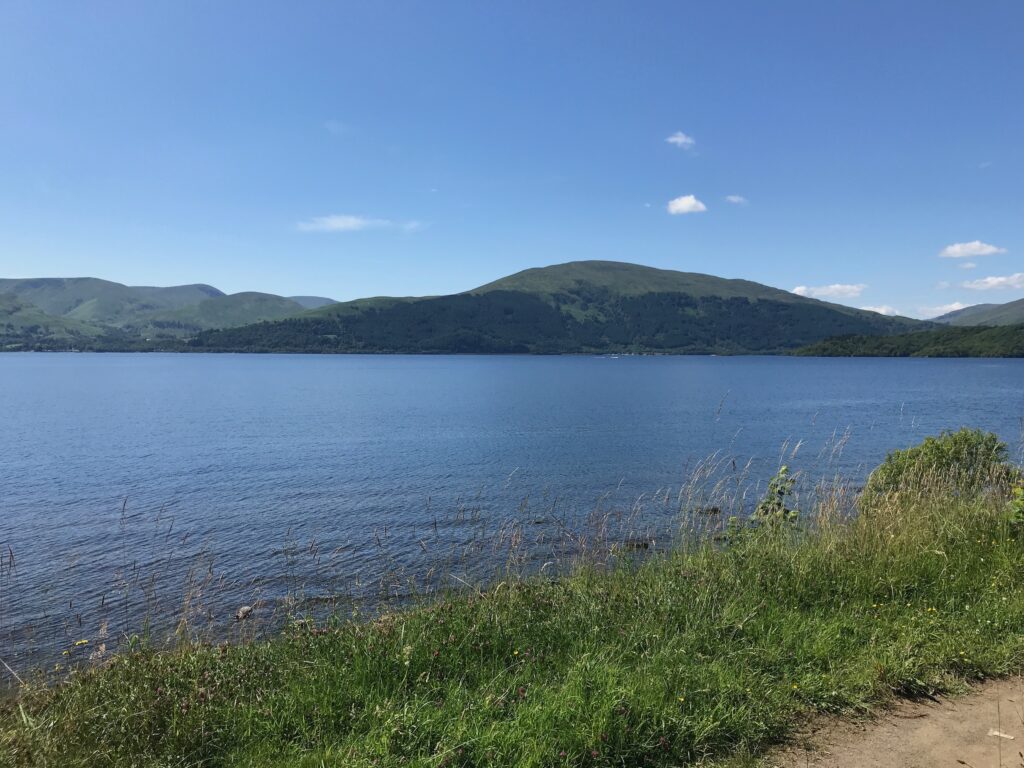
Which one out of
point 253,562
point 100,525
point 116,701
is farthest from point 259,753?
point 100,525

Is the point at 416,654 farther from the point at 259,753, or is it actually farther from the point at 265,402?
the point at 265,402

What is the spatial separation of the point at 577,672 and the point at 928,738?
119 inches

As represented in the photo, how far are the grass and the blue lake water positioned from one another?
9.15ft

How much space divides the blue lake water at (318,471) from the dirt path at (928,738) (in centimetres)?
626

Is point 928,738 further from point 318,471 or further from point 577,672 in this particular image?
point 318,471

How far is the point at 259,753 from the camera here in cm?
491

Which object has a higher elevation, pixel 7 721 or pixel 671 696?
pixel 671 696

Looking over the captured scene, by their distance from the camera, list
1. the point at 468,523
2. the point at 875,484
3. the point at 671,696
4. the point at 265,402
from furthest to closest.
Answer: the point at 265,402 → the point at 468,523 → the point at 875,484 → the point at 671,696

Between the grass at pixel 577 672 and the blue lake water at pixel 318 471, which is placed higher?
the grass at pixel 577 672

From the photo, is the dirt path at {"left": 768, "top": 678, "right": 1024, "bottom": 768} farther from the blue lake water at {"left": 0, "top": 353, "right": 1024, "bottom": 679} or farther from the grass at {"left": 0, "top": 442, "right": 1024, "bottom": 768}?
the blue lake water at {"left": 0, "top": 353, "right": 1024, "bottom": 679}

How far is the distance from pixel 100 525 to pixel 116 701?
23.3m

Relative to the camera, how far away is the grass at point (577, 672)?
4.92 metres

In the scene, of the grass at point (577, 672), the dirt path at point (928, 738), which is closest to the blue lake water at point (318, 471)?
the grass at point (577, 672)

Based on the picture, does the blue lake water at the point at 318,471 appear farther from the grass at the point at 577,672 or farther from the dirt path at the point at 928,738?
the dirt path at the point at 928,738
